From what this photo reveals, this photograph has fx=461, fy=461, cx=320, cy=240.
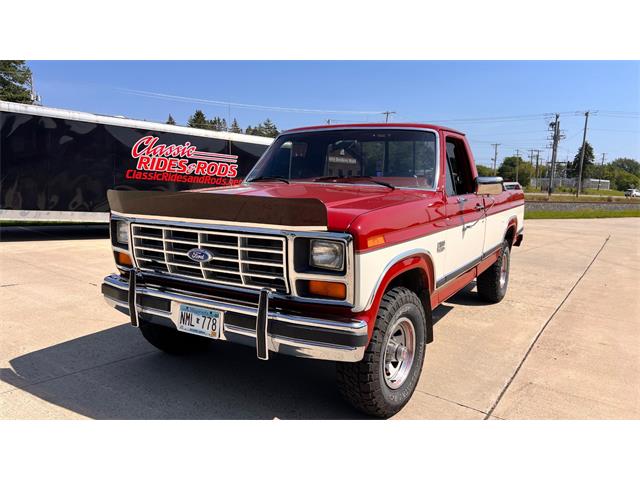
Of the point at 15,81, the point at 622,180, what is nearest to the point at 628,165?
the point at 622,180

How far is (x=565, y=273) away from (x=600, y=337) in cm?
388

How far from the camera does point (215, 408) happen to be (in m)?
3.17

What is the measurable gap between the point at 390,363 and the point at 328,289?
91 centimetres

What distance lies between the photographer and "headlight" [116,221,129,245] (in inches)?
136

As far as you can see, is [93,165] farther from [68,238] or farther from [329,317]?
[329,317]

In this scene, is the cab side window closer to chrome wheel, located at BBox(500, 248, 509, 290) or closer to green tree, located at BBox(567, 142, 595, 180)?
chrome wheel, located at BBox(500, 248, 509, 290)

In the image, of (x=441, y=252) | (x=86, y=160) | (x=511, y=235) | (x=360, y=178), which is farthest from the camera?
(x=86, y=160)

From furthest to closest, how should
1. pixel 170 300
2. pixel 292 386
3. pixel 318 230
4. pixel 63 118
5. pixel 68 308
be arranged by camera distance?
pixel 63 118 < pixel 68 308 < pixel 292 386 < pixel 170 300 < pixel 318 230

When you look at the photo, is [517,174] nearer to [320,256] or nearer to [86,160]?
[86,160]

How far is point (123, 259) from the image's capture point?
3557mm

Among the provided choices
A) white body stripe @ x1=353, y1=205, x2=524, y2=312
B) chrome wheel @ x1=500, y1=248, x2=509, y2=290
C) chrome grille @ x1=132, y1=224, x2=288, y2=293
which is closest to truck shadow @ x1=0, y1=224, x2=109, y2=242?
chrome grille @ x1=132, y1=224, x2=288, y2=293

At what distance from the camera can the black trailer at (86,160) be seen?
10.1 metres

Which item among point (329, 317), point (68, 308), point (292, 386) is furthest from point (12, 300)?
point (329, 317)

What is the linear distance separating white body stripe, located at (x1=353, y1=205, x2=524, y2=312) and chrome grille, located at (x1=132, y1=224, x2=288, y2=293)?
463 millimetres
